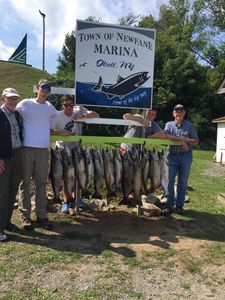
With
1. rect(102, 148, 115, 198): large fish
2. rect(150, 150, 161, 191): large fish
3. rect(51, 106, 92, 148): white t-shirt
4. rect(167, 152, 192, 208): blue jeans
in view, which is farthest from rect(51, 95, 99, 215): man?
rect(167, 152, 192, 208): blue jeans

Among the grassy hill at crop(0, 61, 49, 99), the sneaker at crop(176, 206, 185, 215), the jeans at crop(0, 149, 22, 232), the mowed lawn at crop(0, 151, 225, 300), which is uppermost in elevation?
the grassy hill at crop(0, 61, 49, 99)

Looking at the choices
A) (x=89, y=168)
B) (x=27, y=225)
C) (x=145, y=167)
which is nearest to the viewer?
(x=27, y=225)

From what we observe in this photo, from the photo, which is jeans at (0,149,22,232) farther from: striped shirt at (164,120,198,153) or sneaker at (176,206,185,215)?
sneaker at (176,206,185,215)

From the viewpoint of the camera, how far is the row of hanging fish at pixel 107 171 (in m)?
6.89

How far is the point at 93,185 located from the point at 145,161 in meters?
0.95

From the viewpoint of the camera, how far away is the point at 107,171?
700 centimetres

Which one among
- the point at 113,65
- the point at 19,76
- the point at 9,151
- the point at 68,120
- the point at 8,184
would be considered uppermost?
the point at 19,76

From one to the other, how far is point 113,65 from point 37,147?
7.12 ft

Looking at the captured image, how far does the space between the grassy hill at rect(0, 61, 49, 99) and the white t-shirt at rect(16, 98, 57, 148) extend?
33.1 meters

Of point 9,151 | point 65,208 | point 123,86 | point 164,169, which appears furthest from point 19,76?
point 9,151

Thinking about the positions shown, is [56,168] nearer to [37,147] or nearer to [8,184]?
[37,147]

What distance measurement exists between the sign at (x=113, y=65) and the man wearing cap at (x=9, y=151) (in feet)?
5.11

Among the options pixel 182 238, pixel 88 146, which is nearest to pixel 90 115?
pixel 88 146

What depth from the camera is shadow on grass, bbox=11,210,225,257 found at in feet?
20.6
